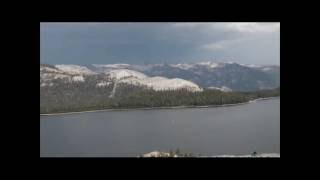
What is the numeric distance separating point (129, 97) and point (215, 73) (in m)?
0.82

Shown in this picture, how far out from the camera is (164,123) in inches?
120

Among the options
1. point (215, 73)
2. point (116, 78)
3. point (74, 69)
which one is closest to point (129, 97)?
point (116, 78)

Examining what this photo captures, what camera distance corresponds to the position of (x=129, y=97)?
3084mm

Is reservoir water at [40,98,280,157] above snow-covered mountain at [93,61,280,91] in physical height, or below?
below

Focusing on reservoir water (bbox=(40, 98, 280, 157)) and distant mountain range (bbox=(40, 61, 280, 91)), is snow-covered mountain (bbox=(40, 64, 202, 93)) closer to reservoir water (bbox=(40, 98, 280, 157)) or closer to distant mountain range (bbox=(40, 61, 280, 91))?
distant mountain range (bbox=(40, 61, 280, 91))

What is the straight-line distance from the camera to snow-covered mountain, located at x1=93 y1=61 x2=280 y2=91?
3.10 m

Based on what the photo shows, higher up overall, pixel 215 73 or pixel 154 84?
pixel 215 73

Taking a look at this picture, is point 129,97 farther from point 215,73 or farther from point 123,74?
point 215,73

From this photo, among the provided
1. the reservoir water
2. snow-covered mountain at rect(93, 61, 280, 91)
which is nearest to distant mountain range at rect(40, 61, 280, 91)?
snow-covered mountain at rect(93, 61, 280, 91)

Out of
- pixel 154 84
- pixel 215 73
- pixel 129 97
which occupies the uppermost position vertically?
pixel 215 73

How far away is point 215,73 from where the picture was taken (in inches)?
123

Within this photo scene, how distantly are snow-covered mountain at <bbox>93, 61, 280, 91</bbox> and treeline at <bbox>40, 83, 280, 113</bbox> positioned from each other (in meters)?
0.09
